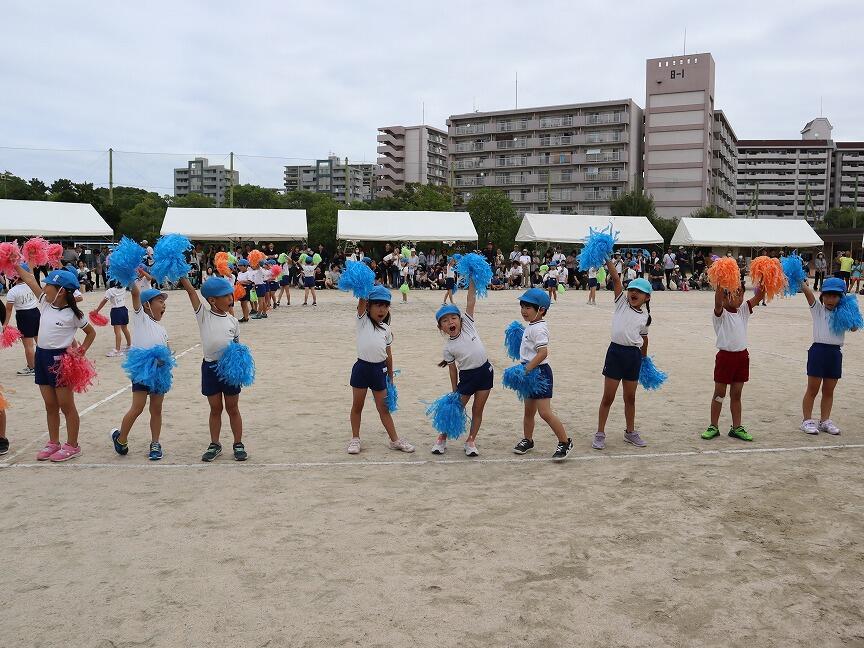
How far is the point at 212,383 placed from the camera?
6188 mm

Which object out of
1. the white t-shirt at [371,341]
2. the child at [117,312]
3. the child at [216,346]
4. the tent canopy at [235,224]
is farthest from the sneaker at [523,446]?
the tent canopy at [235,224]

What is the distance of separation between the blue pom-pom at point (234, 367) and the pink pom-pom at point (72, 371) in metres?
1.23

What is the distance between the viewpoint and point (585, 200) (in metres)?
86.5

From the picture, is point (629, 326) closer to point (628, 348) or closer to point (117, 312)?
point (628, 348)

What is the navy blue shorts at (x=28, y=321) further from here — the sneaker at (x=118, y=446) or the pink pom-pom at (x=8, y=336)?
the sneaker at (x=118, y=446)

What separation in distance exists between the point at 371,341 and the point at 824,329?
4743 millimetres

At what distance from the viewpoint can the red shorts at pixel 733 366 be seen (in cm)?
697

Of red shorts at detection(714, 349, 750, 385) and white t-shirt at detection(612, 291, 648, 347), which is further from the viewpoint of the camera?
red shorts at detection(714, 349, 750, 385)

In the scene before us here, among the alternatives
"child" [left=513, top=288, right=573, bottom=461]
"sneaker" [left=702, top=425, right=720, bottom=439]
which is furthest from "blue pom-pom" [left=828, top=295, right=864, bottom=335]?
"child" [left=513, top=288, right=573, bottom=461]

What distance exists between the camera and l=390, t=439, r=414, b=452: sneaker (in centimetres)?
662

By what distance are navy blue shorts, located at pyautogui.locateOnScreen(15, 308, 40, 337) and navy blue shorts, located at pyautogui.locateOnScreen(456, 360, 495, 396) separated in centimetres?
738

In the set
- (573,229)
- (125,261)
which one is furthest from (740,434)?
(573,229)

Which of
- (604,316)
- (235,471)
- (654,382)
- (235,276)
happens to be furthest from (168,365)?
(604,316)

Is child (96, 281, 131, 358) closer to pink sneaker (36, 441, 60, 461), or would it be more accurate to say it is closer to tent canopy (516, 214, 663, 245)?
pink sneaker (36, 441, 60, 461)
